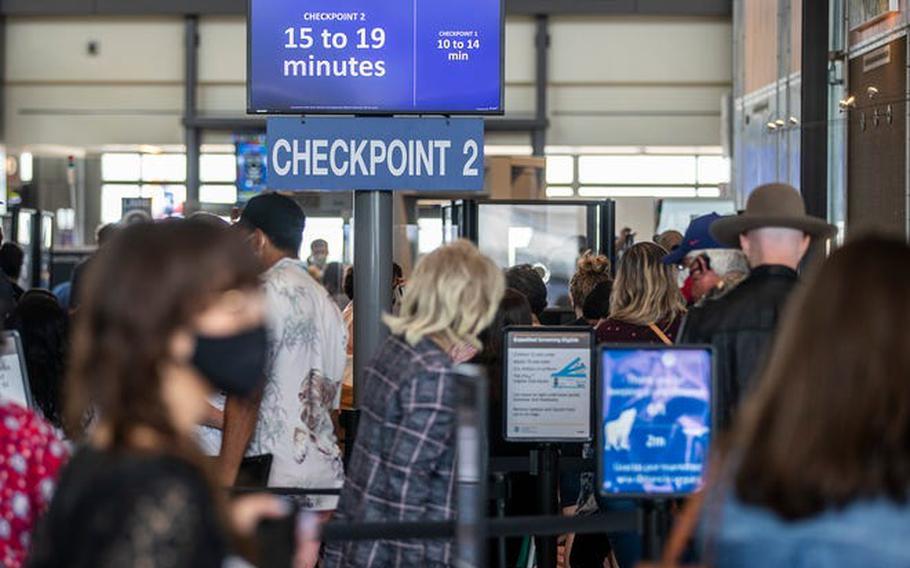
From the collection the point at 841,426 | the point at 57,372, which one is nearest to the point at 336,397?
the point at 57,372

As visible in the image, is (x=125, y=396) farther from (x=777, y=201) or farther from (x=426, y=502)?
(x=777, y=201)

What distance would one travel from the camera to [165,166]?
29.7 m

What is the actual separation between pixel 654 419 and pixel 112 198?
2627cm

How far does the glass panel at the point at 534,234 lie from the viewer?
1338 cm

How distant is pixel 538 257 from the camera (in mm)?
13781

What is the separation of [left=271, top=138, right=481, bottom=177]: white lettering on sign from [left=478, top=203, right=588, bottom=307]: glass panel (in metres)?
5.74

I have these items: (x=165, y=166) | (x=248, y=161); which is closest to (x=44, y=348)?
(x=248, y=161)

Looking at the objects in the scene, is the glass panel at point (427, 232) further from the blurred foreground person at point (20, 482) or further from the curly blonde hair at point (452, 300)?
the blurred foreground person at point (20, 482)

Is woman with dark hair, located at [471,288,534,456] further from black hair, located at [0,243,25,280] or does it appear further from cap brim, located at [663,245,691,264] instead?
black hair, located at [0,243,25,280]

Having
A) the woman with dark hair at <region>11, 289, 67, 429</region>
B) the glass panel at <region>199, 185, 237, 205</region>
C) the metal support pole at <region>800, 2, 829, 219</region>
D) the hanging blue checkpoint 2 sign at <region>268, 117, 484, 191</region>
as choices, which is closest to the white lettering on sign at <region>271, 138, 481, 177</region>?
the hanging blue checkpoint 2 sign at <region>268, 117, 484, 191</region>

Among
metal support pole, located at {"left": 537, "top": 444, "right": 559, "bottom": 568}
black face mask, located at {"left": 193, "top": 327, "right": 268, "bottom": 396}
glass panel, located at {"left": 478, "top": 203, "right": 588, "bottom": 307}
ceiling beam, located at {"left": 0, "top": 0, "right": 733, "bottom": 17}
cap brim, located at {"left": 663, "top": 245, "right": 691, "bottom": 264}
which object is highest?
ceiling beam, located at {"left": 0, "top": 0, "right": 733, "bottom": 17}

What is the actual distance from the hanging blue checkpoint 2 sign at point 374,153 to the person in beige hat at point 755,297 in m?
2.19

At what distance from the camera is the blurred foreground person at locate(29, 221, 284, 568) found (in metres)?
2.53

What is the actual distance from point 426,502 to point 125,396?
99.2 inches
